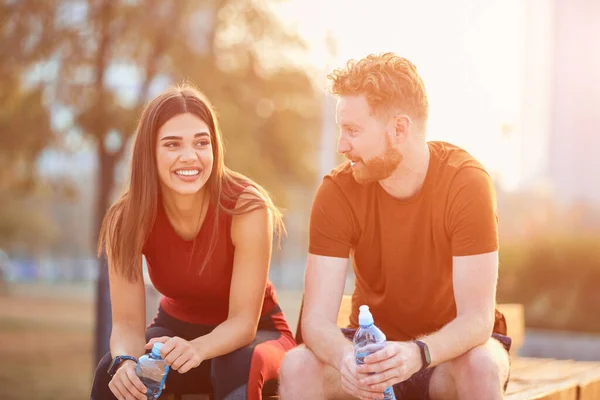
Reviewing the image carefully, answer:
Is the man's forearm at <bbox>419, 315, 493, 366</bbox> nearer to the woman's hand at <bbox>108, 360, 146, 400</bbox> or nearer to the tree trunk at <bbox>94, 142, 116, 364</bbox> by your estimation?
the woman's hand at <bbox>108, 360, 146, 400</bbox>

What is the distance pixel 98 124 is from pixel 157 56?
134 centimetres

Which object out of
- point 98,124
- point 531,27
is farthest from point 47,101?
point 531,27

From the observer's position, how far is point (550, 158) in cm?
4666

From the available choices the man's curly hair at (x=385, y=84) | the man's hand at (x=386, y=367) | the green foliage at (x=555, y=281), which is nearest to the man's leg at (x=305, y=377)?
the man's hand at (x=386, y=367)

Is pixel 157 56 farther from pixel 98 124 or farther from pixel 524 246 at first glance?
pixel 524 246

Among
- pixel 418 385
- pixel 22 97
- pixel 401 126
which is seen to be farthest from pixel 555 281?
pixel 401 126

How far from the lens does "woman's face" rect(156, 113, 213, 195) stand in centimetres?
420

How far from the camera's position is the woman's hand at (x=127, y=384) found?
3902mm

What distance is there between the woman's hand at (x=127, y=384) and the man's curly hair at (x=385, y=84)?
153cm

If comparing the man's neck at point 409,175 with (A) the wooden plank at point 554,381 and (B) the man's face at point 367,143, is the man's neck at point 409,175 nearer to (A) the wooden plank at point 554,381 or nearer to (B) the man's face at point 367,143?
(B) the man's face at point 367,143

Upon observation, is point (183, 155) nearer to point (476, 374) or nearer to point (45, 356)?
point (476, 374)

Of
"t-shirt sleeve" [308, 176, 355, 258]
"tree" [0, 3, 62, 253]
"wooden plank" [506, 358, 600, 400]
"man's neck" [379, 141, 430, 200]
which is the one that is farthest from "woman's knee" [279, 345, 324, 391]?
"tree" [0, 3, 62, 253]

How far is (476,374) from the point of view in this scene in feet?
12.1

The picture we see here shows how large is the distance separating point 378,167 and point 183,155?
91 cm
